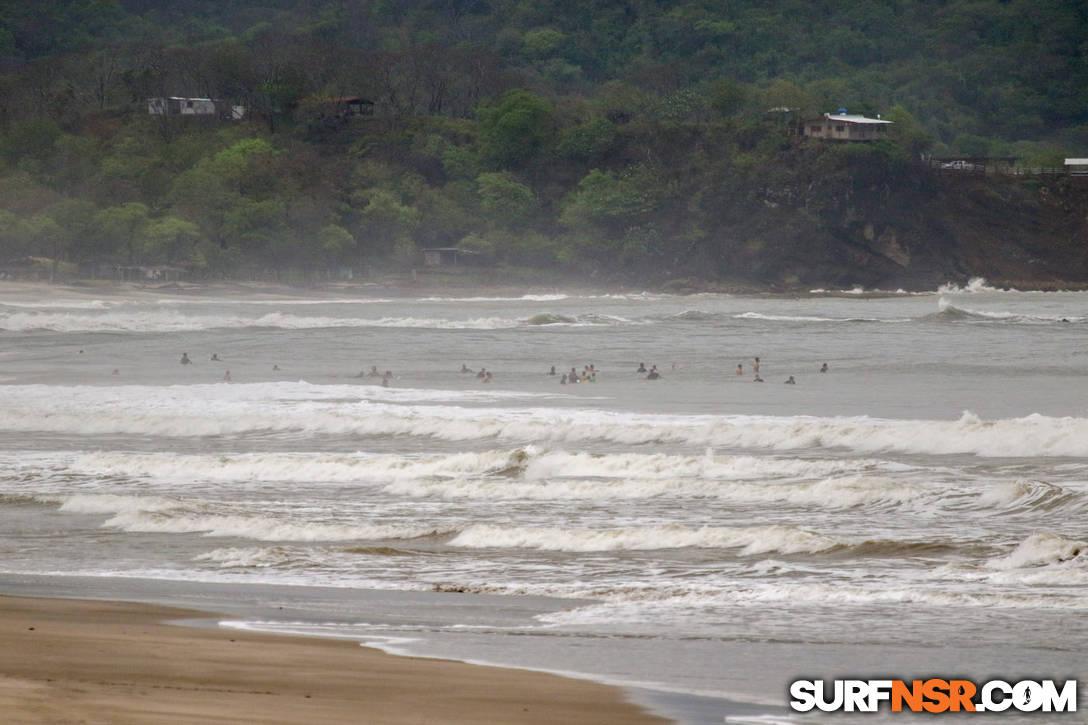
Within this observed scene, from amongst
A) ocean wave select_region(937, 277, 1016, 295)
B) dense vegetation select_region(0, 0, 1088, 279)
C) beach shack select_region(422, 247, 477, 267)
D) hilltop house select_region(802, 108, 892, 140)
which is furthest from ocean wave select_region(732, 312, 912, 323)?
hilltop house select_region(802, 108, 892, 140)

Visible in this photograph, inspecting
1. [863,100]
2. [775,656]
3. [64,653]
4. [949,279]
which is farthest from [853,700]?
[863,100]

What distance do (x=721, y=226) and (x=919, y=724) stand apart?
106 meters

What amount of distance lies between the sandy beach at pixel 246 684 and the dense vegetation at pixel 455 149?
85.1 meters

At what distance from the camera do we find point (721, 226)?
112188 millimetres

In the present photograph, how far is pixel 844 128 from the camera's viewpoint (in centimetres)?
11888

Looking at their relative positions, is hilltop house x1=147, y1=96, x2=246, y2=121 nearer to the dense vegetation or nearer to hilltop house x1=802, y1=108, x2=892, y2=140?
the dense vegetation

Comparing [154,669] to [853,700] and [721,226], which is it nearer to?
[853,700]

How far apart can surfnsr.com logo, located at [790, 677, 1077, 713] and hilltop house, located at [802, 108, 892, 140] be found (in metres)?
115

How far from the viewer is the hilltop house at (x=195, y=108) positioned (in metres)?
127

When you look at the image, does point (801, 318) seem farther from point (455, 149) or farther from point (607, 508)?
point (455, 149)

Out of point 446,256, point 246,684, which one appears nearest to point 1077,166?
point 446,256

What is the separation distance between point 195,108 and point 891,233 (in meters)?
67.1

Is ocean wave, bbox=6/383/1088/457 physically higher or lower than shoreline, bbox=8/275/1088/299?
lower

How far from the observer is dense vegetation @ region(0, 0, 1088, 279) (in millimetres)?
99062
